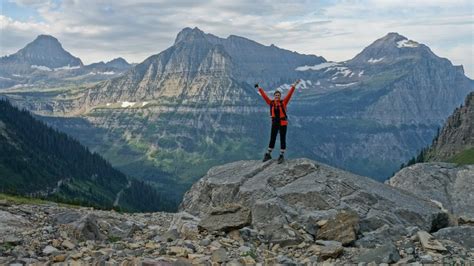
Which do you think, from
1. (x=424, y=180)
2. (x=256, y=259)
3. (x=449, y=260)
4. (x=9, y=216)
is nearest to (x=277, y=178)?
(x=256, y=259)

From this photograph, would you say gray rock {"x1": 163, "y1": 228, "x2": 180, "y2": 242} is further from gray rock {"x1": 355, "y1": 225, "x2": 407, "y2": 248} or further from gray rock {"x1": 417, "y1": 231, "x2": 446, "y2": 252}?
gray rock {"x1": 417, "y1": 231, "x2": 446, "y2": 252}

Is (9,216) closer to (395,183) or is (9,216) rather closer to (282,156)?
(282,156)

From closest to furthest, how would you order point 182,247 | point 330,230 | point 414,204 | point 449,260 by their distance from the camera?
1. point 449,260
2. point 182,247
3. point 330,230
4. point 414,204

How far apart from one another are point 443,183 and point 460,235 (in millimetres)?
22256

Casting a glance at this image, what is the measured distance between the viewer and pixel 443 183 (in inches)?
1690

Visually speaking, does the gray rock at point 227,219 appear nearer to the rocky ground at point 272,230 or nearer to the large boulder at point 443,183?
the rocky ground at point 272,230

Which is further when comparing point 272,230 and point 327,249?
point 272,230

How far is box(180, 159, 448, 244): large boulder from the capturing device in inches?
879

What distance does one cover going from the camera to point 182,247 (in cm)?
1919

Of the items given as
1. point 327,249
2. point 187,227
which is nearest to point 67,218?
point 187,227

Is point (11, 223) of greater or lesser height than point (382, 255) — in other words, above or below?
below

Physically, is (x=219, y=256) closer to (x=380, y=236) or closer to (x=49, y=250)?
(x=49, y=250)

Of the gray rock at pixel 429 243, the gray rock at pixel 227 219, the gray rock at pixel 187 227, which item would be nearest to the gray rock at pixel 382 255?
the gray rock at pixel 429 243

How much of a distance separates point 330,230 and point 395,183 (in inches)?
1022
